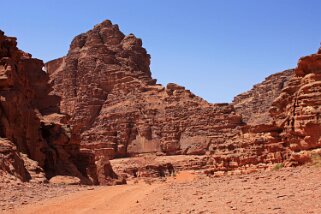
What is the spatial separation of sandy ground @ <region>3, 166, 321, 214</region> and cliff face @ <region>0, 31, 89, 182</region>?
22.7 ft

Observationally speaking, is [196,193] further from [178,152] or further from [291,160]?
[178,152]

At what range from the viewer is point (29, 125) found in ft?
88.6

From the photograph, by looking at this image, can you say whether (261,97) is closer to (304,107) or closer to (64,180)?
(64,180)

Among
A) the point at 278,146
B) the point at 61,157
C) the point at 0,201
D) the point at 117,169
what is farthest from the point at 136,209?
the point at 117,169

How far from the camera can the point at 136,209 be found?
11242 mm

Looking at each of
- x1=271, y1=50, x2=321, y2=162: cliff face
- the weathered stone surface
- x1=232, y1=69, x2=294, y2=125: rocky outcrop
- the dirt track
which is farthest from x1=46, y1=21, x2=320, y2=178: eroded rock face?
the dirt track

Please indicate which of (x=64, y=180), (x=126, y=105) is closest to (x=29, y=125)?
(x=64, y=180)

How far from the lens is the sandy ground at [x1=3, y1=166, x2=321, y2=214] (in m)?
8.58

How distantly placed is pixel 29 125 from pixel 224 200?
1918cm

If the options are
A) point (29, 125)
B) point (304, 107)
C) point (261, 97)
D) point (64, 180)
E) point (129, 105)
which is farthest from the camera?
point (261, 97)

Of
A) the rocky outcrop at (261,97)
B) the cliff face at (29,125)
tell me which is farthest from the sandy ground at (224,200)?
the rocky outcrop at (261,97)

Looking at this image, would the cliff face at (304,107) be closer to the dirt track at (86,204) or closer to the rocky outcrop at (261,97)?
the dirt track at (86,204)

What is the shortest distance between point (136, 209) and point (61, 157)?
19322 mm

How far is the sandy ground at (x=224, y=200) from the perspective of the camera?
28.1 ft
